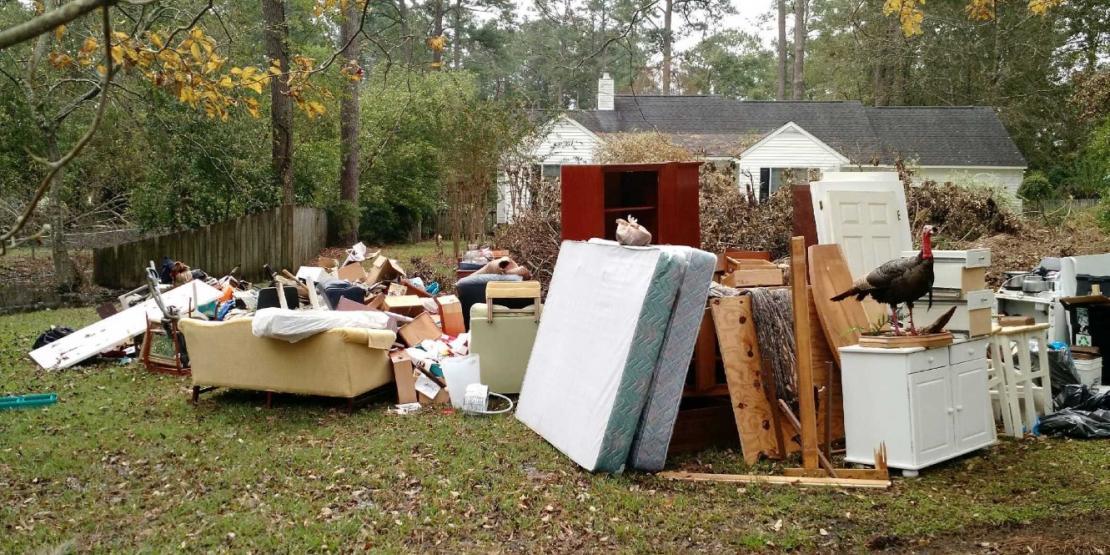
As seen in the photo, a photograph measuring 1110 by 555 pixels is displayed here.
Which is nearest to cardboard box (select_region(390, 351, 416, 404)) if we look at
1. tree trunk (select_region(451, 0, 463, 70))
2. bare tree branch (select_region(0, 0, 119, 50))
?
bare tree branch (select_region(0, 0, 119, 50))

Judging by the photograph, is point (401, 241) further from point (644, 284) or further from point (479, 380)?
point (644, 284)

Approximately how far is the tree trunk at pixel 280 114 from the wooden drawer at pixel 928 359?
1385 cm

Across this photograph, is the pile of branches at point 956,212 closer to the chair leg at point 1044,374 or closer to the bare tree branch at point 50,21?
the chair leg at point 1044,374

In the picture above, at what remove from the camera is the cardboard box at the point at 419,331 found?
28.4 feet

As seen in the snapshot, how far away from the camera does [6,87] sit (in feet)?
48.7

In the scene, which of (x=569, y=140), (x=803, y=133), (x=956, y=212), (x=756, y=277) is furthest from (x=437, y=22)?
(x=756, y=277)

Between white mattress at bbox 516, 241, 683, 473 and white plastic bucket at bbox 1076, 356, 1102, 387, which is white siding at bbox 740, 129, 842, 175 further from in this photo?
white mattress at bbox 516, 241, 683, 473

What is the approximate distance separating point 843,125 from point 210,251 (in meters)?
19.9

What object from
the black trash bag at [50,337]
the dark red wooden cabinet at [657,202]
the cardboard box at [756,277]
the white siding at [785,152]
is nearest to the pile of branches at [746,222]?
the dark red wooden cabinet at [657,202]

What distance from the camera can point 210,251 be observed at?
55.5 ft

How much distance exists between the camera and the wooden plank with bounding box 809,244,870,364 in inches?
243

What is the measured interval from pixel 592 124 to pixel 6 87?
668 inches

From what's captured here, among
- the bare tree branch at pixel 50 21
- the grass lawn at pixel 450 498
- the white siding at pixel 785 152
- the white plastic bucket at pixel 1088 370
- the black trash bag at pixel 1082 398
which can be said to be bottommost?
the grass lawn at pixel 450 498

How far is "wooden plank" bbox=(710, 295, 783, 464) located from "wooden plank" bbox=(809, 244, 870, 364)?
0.48m
